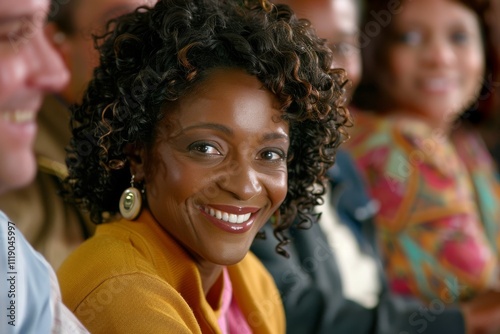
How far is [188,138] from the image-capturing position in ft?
1.92

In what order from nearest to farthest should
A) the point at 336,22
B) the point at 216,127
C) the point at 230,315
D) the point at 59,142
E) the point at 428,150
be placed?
the point at 216,127
the point at 230,315
the point at 59,142
the point at 336,22
the point at 428,150

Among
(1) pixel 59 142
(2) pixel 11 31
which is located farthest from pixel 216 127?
(1) pixel 59 142

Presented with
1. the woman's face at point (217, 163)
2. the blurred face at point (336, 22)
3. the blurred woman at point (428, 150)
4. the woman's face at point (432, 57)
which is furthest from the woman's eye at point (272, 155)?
the woman's face at point (432, 57)

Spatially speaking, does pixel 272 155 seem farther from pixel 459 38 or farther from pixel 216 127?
pixel 459 38

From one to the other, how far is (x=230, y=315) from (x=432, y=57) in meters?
0.76

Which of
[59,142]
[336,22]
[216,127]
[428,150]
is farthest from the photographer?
[428,150]

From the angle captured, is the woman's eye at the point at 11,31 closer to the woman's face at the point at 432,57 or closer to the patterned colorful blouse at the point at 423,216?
the patterned colorful blouse at the point at 423,216

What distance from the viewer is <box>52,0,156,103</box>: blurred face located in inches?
33.9

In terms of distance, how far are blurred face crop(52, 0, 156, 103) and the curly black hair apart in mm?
212

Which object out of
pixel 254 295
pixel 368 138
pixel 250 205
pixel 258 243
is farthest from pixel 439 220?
pixel 250 205

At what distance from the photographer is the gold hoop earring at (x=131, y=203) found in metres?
0.62

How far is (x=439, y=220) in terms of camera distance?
4.00ft

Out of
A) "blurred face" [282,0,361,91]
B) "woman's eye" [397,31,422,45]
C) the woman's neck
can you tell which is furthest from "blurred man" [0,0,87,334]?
"woman's eye" [397,31,422,45]

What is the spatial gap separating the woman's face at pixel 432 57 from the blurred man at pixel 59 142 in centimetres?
62
